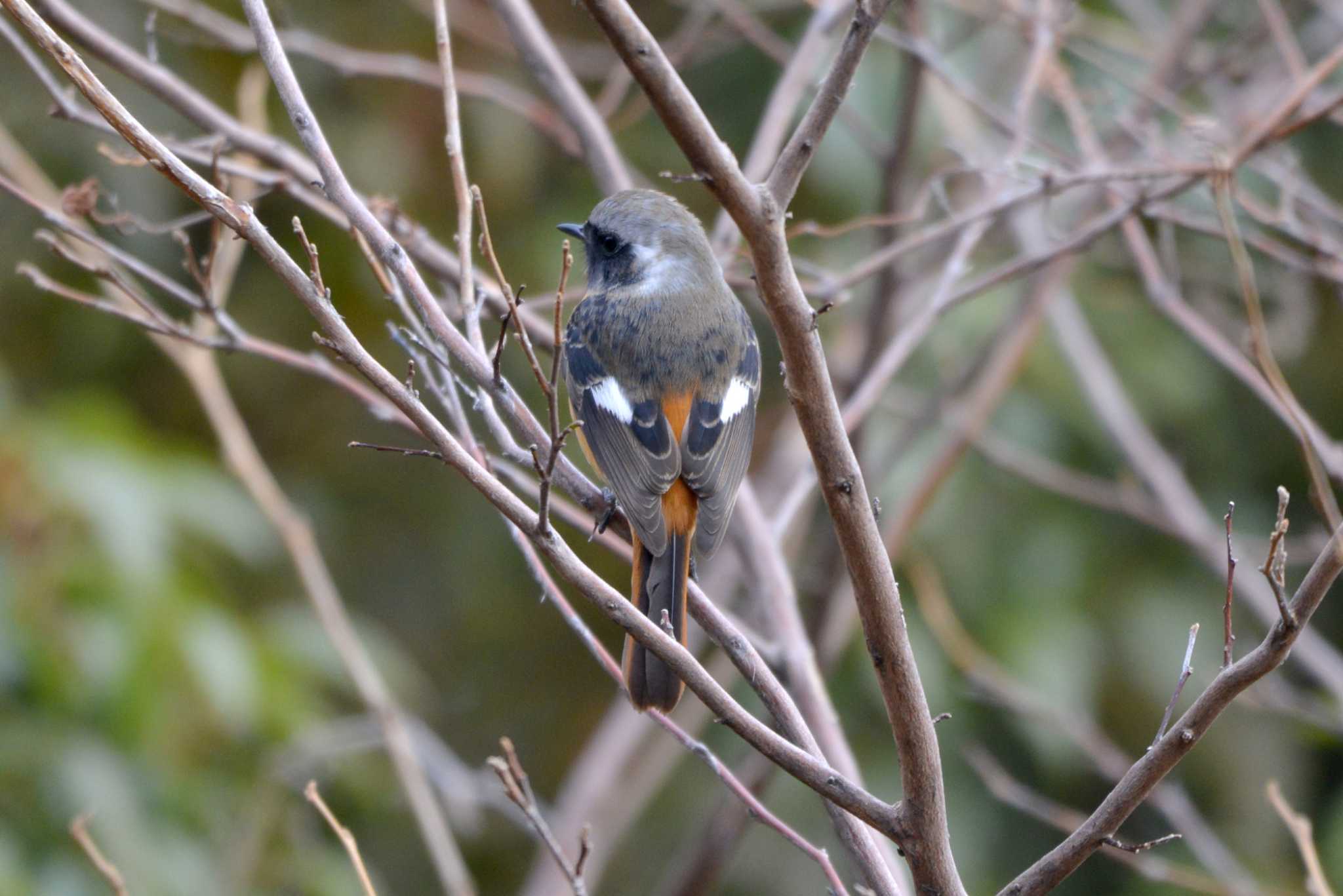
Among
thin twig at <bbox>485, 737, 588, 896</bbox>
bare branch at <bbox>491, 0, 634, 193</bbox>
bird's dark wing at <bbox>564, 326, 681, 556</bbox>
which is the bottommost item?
thin twig at <bbox>485, 737, 588, 896</bbox>

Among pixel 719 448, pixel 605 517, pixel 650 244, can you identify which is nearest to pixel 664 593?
pixel 605 517

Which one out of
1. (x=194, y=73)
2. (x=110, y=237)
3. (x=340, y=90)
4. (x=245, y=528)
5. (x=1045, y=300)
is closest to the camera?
(x=1045, y=300)

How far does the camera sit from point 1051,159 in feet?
14.2

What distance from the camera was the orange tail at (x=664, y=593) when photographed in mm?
2396

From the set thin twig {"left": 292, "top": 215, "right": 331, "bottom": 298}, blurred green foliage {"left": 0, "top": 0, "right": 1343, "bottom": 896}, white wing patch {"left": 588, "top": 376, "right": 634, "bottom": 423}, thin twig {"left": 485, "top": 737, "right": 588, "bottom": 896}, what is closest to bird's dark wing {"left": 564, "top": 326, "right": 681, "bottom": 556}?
white wing patch {"left": 588, "top": 376, "right": 634, "bottom": 423}

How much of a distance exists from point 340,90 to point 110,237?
167 centimetres

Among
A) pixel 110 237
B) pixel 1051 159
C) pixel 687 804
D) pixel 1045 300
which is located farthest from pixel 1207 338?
pixel 110 237

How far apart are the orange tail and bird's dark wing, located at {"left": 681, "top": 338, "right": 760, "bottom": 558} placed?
0.11ft

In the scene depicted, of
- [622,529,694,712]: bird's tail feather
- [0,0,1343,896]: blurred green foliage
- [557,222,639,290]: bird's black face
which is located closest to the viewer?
[622,529,694,712]: bird's tail feather

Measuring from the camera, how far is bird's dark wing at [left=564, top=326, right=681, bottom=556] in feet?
9.13

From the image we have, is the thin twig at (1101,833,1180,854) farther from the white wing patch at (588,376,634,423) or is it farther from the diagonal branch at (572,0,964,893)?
the white wing patch at (588,376,634,423)

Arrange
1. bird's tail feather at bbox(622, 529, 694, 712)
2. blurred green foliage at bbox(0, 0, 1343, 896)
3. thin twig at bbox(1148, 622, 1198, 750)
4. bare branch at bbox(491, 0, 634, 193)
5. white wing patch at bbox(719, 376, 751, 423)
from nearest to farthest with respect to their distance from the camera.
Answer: thin twig at bbox(1148, 622, 1198, 750), bird's tail feather at bbox(622, 529, 694, 712), white wing patch at bbox(719, 376, 751, 423), bare branch at bbox(491, 0, 634, 193), blurred green foliage at bbox(0, 0, 1343, 896)

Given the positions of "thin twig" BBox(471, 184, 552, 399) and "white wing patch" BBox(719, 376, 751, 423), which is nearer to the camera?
"thin twig" BBox(471, 184, 552, 399)

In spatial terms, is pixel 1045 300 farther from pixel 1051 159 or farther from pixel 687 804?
pixel 687 804
